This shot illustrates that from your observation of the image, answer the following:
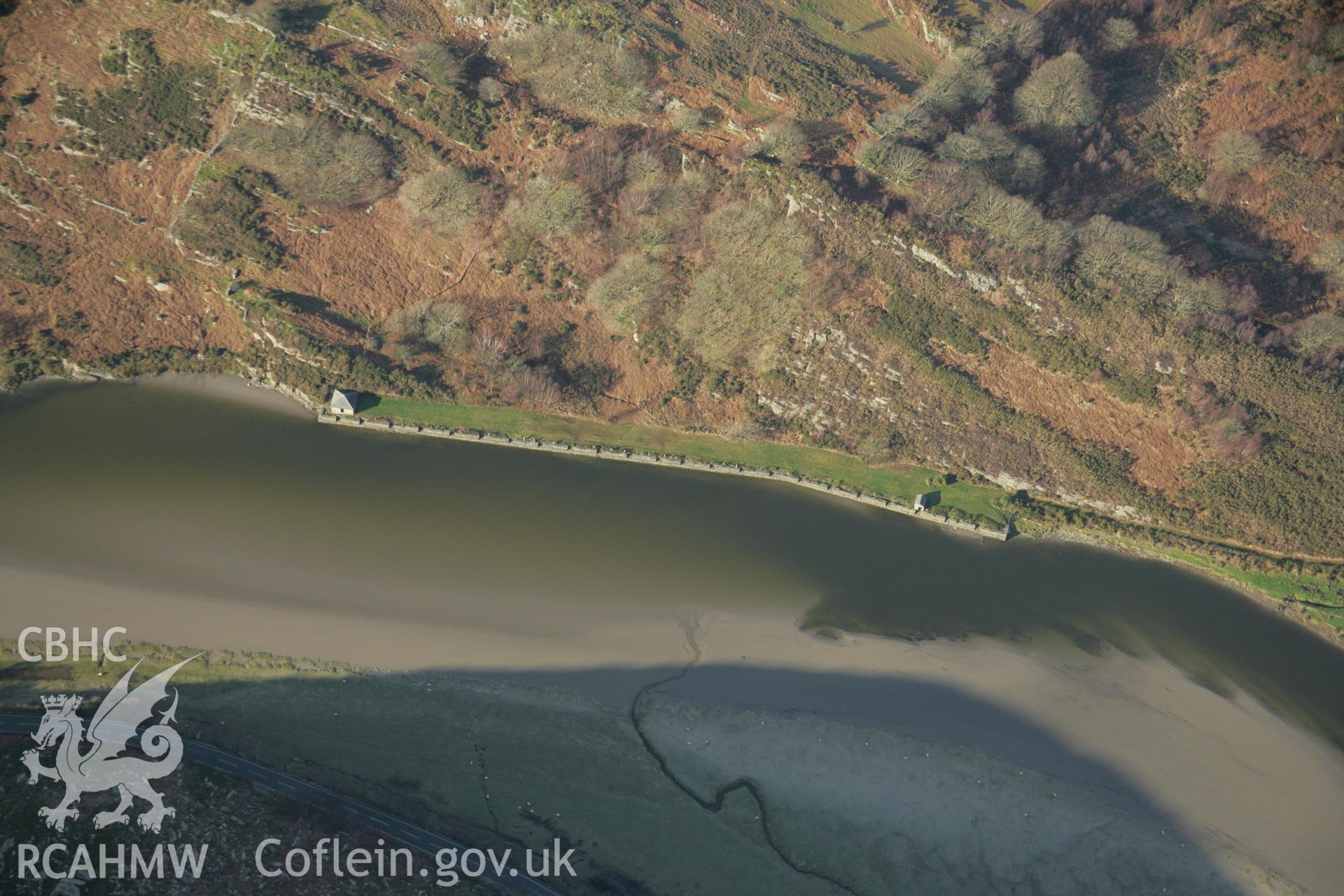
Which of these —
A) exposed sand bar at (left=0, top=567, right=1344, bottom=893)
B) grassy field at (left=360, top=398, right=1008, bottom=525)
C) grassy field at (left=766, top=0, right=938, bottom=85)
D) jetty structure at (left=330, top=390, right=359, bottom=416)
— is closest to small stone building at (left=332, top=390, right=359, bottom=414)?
jetty structure at (left=330, top=390, right=359, bottom=416)

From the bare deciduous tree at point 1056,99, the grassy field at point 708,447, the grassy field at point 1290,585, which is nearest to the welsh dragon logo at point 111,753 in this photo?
the grassy field at point 708,447

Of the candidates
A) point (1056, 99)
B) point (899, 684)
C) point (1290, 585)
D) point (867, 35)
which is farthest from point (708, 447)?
point (867, 35)

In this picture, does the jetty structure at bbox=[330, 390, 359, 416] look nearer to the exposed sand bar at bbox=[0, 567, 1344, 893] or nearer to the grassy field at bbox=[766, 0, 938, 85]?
the exposed sand bar at bbox=[0, 567, 1344, 893]

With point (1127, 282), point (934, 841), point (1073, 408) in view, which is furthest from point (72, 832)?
point (1127, 282)

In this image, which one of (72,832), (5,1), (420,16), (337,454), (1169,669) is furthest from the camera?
(420,16)

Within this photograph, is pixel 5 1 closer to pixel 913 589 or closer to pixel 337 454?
pixel 337 454

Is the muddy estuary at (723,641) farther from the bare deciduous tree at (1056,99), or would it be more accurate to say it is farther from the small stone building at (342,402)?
the bare deciduous tree at (1056,99)
